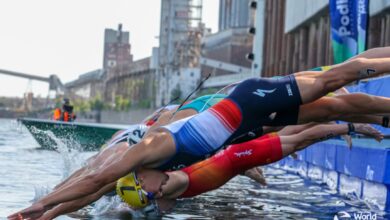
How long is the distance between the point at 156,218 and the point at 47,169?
10405mm

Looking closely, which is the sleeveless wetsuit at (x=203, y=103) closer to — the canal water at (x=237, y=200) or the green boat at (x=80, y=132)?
the canal water at (x=237, y=200)

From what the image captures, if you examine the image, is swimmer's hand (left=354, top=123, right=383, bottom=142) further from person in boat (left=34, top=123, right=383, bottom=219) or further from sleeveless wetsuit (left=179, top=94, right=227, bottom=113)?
sleeveless wetsuit (left=179, top=94, right=227, bottom=113)

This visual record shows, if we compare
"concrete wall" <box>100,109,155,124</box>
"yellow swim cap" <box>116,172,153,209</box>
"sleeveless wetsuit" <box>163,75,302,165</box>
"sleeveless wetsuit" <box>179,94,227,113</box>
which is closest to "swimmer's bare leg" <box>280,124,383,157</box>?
"sleeveless wetsuit" <box>179,94,227,113</box>

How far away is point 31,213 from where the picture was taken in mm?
9000

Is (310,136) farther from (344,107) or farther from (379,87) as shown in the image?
(379,87)

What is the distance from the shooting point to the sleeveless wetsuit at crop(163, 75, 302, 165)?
8945mm

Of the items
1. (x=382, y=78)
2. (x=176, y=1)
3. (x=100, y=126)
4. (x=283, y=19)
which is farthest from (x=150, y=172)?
(x=176, y=1)

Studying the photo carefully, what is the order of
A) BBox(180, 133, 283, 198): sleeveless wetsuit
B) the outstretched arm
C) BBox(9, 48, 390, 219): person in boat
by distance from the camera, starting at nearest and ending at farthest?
→ 1. BBox(9, 48, 390, 219): person in boat
2. the outstretched arm
3. BBox(180, 133, 283, 198): sleeveless wetsuit

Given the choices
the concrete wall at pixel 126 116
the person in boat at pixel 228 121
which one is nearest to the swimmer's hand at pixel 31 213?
the person in boat at pixel 228 121

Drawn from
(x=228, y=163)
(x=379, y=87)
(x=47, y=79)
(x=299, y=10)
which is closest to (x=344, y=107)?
(x=228, y=163)

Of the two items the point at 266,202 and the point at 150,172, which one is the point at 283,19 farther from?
the point at 150,172

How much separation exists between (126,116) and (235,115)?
115366 millimetres

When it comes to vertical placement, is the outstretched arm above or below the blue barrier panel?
below

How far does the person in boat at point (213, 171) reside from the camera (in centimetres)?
978
